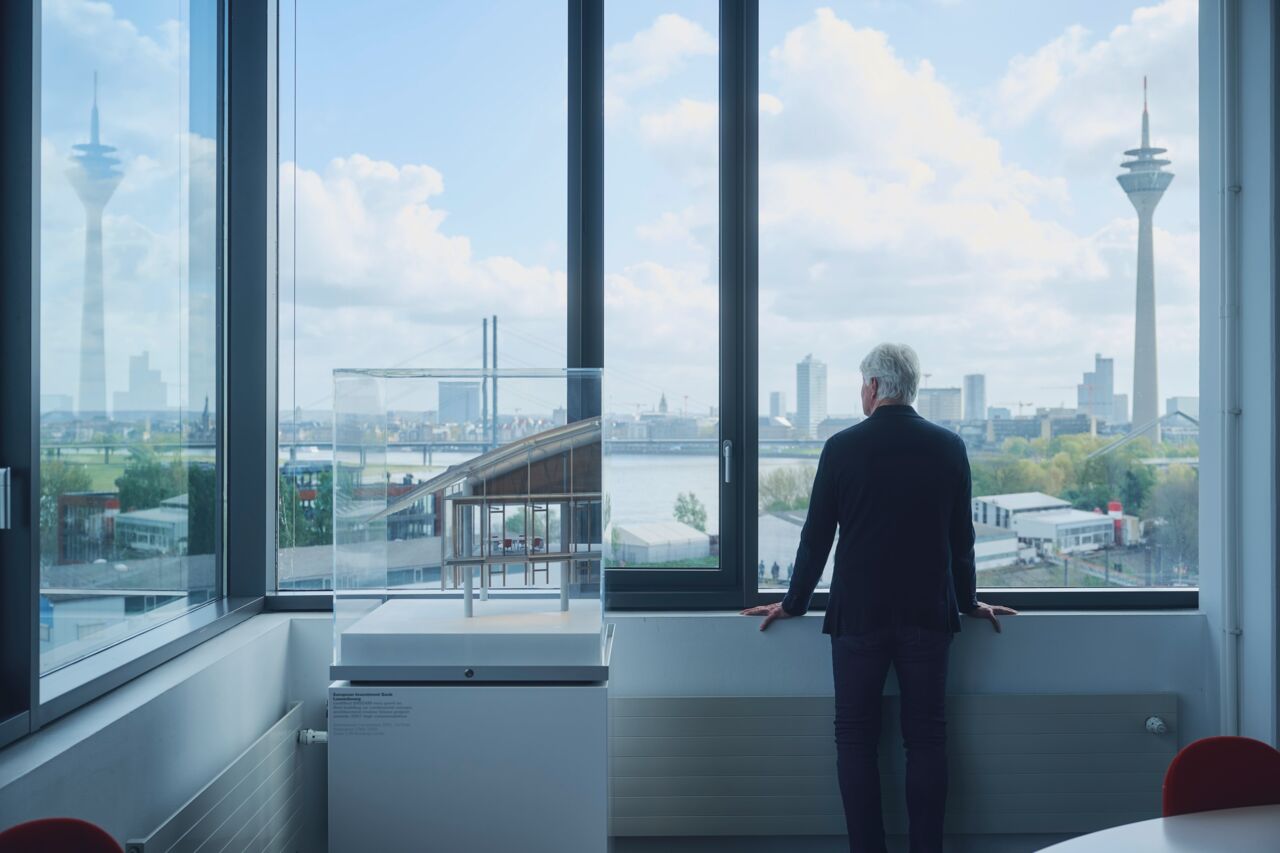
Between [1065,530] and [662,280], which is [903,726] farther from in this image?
[662,280]

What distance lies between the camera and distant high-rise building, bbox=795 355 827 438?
2965mm

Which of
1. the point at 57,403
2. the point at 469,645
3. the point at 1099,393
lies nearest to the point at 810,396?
the point at 1099,393

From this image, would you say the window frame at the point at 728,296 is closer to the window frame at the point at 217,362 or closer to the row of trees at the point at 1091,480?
the row of trees at the point at 1091,480

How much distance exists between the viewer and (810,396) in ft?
9.73

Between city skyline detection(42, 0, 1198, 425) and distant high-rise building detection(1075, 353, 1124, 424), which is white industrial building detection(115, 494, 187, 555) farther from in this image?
distant high-rise building detection(1075, 353, 1124, 424)

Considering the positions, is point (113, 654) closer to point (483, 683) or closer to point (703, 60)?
point (483, 683)

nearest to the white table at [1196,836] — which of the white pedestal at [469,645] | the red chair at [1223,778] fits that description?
the red chair at [1223,778]

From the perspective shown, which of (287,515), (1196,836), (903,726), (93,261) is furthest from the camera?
(287,515)

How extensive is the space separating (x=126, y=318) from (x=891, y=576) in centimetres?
199

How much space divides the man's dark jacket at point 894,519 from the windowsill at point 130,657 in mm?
1667

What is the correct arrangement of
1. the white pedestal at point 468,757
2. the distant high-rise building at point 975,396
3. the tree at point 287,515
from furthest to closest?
1. the distant high-rise building at point 975,396
2. the tree at point 287,515
3. the white pedestal at point 468,757

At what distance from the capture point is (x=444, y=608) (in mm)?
2295

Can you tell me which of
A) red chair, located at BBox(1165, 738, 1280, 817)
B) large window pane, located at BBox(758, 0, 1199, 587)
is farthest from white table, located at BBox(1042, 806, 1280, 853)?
large window pane, located at BBox(758, 0, 1199, 587)

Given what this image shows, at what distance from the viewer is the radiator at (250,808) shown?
1.90 metres
